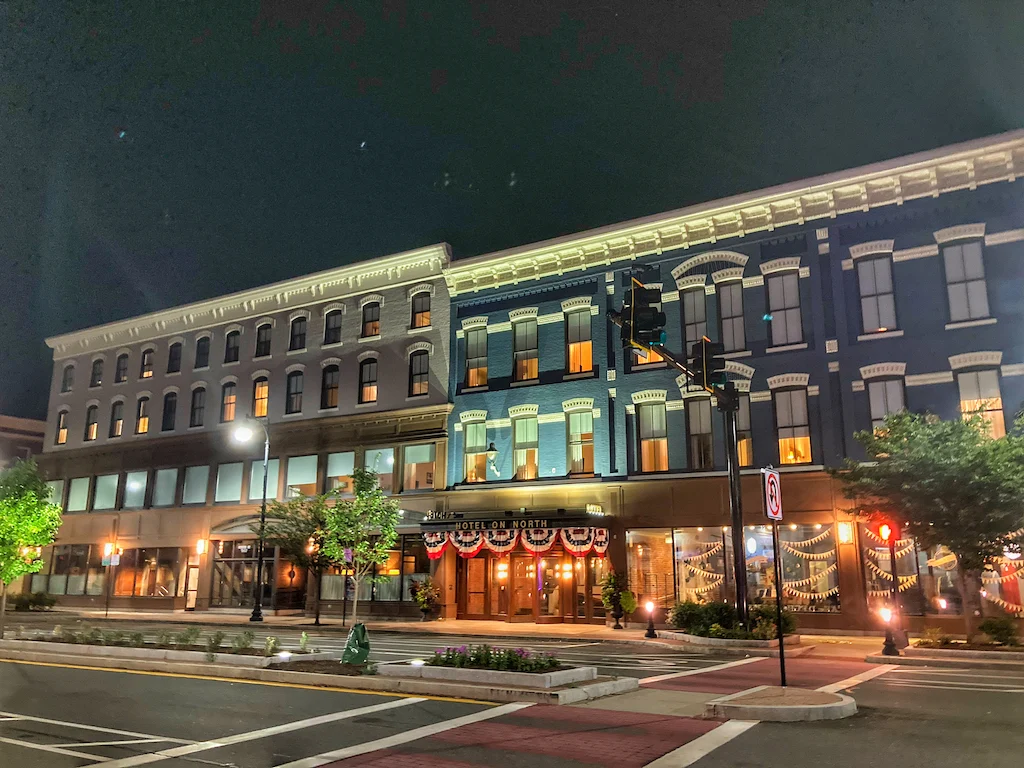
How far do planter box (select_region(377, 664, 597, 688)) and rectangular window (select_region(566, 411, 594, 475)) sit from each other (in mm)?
17562

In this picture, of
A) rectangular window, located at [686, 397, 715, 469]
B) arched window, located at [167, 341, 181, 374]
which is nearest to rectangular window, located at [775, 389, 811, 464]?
rectangular window, located at [686, 397, 715, 469]

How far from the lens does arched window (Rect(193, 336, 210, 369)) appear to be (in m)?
43.7

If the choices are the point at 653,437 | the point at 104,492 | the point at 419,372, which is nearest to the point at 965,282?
the point at 653,437

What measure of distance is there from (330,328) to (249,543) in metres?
10.8

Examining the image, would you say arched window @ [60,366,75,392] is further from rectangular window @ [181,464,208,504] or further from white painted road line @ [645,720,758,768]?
white painted road line @ [645,720,758,768]

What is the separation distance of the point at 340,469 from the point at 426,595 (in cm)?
850

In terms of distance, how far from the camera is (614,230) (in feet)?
103

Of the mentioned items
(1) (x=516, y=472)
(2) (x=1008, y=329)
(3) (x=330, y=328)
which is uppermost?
(3) (x=330, y=328)

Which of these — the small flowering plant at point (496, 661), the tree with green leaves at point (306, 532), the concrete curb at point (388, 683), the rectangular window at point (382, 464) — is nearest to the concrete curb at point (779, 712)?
the concrete curb at point (388, 683)

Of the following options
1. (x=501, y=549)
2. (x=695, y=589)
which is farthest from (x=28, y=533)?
(x=695, y=589)

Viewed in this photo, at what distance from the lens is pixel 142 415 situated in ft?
150

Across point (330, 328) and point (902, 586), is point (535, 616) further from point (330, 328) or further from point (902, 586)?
point (330, 328)

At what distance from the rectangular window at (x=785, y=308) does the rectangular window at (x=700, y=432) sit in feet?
10.7

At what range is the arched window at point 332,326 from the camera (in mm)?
39281
